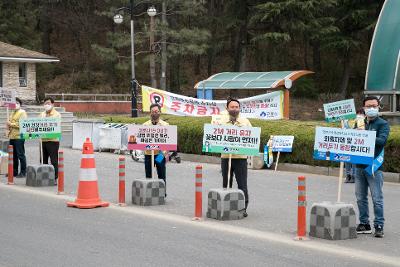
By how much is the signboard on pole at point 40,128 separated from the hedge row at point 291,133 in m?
6.69

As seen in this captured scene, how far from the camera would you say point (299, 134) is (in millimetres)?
17984

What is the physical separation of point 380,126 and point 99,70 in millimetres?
53611

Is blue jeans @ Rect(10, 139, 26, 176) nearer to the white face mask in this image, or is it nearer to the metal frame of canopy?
the white face mask

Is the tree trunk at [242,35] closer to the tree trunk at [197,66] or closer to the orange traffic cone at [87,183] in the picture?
the tree trunk at [197,66]

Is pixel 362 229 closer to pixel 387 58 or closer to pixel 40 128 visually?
→ pixel 40 128

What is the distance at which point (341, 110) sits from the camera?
14.8 m

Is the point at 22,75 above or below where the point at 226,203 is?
above

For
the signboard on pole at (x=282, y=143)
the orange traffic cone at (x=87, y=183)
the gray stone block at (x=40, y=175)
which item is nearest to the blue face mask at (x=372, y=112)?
the orange traffic cone at (x=87, y=183)

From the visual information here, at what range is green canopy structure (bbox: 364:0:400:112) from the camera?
2505 cm

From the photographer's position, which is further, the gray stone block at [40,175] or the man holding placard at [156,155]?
the gray stone block at [40,175]

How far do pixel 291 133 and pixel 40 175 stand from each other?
7.25 metres

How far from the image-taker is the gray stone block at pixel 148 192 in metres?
11.9

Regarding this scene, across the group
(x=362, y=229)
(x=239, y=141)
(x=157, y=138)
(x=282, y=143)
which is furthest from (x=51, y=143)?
(x=362, y=229)

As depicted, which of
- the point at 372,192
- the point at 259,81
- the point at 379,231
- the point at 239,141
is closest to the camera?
the point at 372,192
